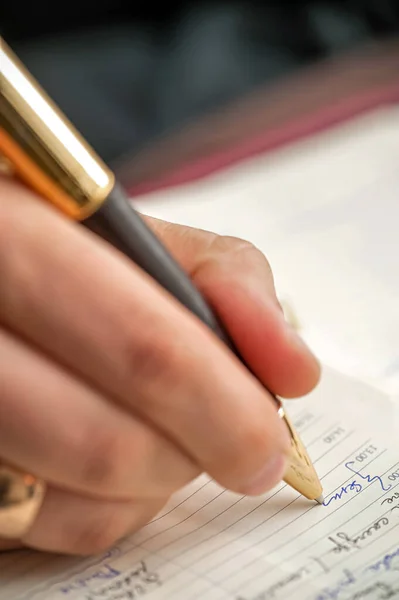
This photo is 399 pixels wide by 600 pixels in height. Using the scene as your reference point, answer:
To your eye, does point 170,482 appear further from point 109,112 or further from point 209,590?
point 109,112

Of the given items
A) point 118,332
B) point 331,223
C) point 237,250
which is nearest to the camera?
point 118,332

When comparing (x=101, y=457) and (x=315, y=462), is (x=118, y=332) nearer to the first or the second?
(x=101, y=457)

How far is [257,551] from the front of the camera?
30 centimetres

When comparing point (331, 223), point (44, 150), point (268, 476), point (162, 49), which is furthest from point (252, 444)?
point (162, 49)

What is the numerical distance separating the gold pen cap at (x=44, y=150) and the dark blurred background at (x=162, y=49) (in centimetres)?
54

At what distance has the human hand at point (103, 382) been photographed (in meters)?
0.25

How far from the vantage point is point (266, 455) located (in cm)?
27

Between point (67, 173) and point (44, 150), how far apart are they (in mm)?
11

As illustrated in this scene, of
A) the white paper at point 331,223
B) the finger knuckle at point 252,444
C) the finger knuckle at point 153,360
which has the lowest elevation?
the finger knuckle at point 252,444

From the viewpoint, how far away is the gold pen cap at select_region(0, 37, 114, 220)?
0.25 meters

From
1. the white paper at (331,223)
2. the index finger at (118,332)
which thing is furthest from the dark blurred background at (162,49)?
the index finger at (118,332)

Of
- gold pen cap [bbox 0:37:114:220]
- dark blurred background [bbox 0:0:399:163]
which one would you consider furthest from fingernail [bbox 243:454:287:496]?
dark blurred background [bbox 0:0:399:163]
